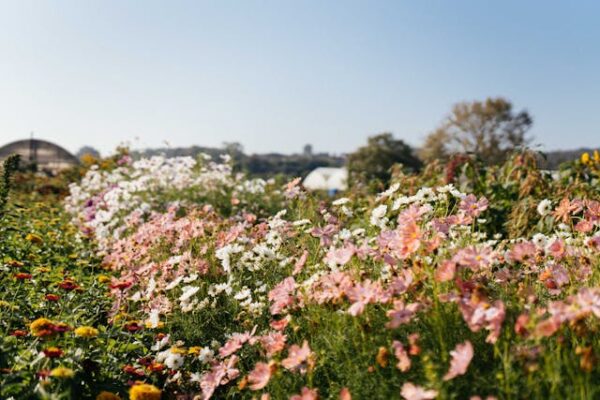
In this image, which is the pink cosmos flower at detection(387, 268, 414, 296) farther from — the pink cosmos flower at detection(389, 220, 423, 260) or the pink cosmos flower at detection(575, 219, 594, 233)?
the pink cosmos flower at detection(575, 219, 594, 233)

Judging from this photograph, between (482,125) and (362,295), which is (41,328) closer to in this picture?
(362,295)

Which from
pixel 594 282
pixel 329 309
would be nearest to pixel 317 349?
pixel 329 309

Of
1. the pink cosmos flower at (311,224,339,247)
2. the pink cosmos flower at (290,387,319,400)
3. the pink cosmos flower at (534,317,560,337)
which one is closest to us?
the pink cosmos flower at (534,317,560,337)

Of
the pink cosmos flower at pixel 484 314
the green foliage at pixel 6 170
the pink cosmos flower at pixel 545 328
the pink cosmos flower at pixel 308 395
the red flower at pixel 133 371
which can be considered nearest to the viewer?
the pink cosmos flower at pixel 545 328

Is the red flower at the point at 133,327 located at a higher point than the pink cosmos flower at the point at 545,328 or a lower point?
lower

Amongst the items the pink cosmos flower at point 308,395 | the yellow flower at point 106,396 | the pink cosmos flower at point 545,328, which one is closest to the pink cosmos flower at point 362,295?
the pink cosmos flower at point 308,395

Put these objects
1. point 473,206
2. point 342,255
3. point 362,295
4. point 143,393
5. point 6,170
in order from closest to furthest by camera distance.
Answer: point 362,295, point 143,393, point 342,255, point 473,206, point 6,170

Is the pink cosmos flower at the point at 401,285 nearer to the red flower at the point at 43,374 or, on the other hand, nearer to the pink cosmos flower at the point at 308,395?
the pink cosmos flower at the point at 308,395

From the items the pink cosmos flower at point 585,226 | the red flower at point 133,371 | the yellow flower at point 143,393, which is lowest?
the red flower at point 133,371

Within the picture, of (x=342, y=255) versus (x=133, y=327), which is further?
(x=133, y=327)

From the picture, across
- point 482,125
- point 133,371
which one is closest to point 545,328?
point 133,371

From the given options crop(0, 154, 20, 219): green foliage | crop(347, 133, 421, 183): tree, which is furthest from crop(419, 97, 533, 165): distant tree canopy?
crop(0, 154, 20, 219): green foliage

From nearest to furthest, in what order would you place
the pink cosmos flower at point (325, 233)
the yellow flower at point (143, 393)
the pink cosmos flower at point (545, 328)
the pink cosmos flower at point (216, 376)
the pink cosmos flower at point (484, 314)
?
the pink cosmos flower at point (545, 328)
the pink cosmos flower at point (484, 314)
the yellow flower at point (143, 393)
the pink cosmos flower at point (216, 376)
the pink cosmos flower at point (325, 233)

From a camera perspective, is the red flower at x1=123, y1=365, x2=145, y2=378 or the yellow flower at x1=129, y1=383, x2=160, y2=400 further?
the red flower at x1=123, y1=365, x2=145, y2=378
